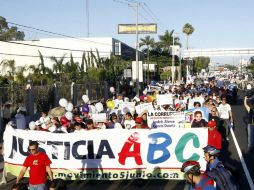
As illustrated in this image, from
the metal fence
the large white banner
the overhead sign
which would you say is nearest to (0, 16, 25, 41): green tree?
the overhead sign

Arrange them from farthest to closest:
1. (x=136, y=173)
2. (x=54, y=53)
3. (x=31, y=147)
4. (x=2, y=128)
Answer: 1. (x=54, y=53)
2. (x=2, y=128)
3. (x=136, y=173)
4. (x=31, y=147)

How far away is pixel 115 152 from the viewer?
1066 cm

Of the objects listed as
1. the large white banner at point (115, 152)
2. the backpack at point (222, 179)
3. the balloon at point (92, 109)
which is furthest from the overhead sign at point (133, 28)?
the backpack at point (222, 179)

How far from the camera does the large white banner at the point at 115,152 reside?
10555 mm

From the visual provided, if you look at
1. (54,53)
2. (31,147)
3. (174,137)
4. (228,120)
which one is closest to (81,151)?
(174,137)

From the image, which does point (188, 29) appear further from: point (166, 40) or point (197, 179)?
point (197, 179)

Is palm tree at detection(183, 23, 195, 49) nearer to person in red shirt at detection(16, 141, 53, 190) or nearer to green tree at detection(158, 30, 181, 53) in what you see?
green tree at detection(158, 30, 181, 53)

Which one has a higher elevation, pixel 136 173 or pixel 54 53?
pixel 54 53

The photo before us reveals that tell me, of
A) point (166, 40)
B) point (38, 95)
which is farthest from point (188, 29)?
point (38, 95)

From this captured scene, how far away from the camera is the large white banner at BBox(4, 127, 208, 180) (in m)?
10.6

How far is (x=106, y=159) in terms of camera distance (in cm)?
1065

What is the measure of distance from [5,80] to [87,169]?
78.5 ft

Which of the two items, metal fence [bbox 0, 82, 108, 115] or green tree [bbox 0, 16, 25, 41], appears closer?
metal fence [bbox 0, 82, 108, 115]

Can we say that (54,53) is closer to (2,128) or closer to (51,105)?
(51,105)
